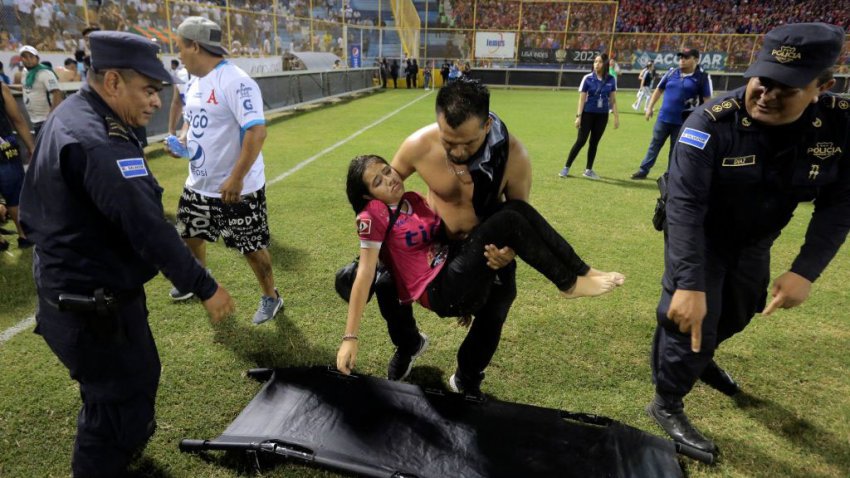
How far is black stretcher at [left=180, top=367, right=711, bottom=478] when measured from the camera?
2371 mm

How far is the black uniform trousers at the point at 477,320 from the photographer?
2.89 metres

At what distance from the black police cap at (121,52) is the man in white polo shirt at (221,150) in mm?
1625

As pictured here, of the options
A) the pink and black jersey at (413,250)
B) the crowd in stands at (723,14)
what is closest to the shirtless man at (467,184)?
the pink and black jersey at (413,250)

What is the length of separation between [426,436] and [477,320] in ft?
2.41

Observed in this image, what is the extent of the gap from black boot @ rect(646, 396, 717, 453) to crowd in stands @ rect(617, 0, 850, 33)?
36.5m

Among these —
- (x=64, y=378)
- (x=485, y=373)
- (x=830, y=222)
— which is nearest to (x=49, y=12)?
(x=64, y=378)

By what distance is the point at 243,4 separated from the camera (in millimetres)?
17188

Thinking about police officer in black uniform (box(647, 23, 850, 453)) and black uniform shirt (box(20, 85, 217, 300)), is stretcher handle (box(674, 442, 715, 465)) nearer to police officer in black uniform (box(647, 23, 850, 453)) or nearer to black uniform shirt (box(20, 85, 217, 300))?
police officer in black uniform (box(647, 23, 850, 453))

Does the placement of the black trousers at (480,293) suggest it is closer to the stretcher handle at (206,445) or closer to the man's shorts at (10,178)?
the stretcher handle at (206,445)

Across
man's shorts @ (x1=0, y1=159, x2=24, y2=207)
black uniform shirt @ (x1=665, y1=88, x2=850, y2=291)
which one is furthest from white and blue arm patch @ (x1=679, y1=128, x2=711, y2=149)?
man's shorts @ (x1=0, y1=159, x2=24, y2=207)

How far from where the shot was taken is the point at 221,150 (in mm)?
3699

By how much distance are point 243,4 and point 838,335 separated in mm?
18697

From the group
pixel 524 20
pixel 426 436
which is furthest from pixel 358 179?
pixel 524 20

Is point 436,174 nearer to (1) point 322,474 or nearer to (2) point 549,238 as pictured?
(2) point 549,238
